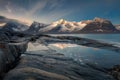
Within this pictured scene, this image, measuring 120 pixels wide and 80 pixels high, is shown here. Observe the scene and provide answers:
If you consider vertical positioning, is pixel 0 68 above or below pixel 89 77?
above

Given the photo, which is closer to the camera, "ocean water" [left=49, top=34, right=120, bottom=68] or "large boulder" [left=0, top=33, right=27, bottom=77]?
"large boulder" [left=0, top=33, right=27, bottom=77]

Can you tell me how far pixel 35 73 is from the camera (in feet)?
26.4

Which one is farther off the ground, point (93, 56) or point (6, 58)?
point (6, 58)

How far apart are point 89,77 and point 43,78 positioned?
12.5 ft

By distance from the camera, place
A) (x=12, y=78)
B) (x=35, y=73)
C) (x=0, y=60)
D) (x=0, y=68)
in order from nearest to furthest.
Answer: (x=12, y=78), (x=35, y=73), (x=0, y=68), (x=0, y=60)

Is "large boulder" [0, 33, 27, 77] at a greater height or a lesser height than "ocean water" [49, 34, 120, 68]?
greater

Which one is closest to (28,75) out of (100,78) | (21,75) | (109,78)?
(21,75)

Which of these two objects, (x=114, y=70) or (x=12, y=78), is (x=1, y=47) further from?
(x=114, y=70)

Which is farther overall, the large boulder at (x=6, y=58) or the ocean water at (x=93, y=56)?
the ocean water at (x=93, y=56)

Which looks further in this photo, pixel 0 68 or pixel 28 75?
pixel 0 68

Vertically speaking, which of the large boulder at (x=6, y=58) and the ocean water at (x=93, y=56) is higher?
the large boulder at (x=6, y=58)

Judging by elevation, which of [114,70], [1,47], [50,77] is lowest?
[114,70]

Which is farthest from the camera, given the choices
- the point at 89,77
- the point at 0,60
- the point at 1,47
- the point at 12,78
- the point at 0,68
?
the point at 1,47

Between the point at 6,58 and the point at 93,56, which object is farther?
the point at 93,56
